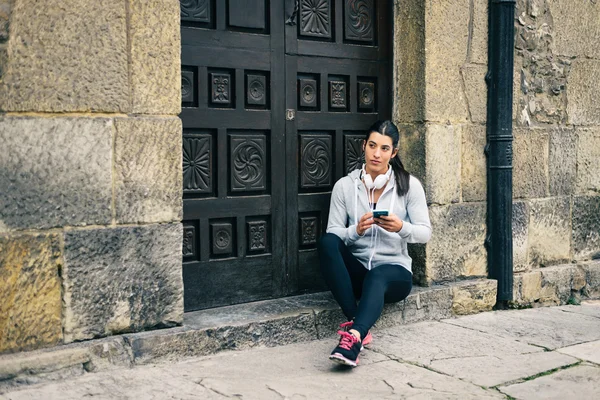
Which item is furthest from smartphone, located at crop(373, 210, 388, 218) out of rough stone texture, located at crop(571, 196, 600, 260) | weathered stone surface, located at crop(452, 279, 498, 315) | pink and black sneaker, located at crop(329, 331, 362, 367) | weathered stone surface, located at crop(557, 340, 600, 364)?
rough stone texture, located at crop(571, 196, 600, 260)

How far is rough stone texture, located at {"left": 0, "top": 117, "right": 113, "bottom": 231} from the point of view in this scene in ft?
11.0

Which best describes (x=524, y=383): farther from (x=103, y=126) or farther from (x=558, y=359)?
(x=103, y=126)

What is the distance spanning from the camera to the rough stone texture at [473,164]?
5.05 m

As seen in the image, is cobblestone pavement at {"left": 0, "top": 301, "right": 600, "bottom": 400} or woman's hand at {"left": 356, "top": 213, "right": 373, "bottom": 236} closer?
cobblestone pavement at {"left": 0, "top": 301, "right": 600, "bottom": 400}

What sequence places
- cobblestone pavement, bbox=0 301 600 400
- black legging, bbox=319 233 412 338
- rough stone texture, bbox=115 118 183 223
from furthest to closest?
1. black legging, bbox=319 233 412 338
2. rough stone texture, bbox=115 118 183 223
3. cobblestone pavement, bbox=0 301 600 400

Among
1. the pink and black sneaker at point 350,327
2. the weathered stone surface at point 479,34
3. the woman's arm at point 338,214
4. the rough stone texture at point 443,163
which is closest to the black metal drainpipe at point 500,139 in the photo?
the weathered stone surface at point 479,34

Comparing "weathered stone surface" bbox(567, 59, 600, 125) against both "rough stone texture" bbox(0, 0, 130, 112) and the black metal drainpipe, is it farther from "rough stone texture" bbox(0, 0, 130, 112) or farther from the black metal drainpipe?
"rough stone texture" bbox(0, 0, 130, 112)

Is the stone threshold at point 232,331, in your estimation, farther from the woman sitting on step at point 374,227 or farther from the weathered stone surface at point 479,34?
the weathered stone surface at point 479,34

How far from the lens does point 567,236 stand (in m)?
5.66

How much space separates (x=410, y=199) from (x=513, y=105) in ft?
4.61

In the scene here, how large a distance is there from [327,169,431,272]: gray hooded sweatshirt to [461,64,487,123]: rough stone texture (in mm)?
952

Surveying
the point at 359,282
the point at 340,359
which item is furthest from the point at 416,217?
the point at 340,359

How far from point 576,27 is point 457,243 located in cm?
199

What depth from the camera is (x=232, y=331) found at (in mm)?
3939
